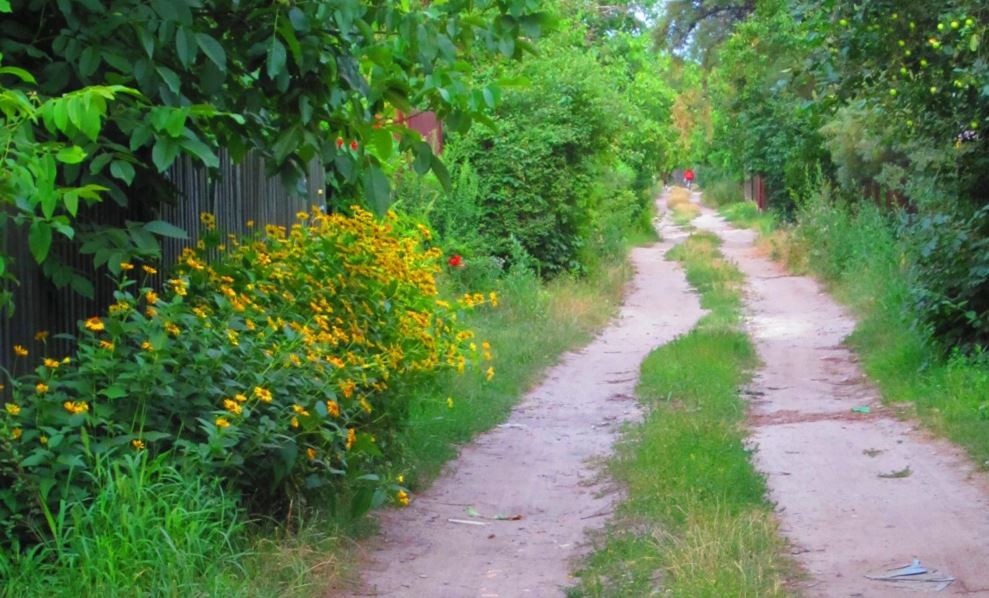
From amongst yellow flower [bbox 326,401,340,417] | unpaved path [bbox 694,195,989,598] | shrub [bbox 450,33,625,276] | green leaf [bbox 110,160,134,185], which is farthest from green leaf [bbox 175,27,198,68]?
shrub [bbox 450,33,625,276]

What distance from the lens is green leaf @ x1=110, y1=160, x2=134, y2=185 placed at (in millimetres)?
5199

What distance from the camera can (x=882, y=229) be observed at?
20.7 m

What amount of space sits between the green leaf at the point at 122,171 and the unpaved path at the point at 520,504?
2.39m

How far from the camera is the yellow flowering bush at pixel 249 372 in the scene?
5176 millimetres

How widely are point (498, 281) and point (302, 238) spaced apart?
34.3 feet

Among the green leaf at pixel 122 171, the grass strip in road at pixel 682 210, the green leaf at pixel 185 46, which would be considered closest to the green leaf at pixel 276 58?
the green leaf at pixel 185 46

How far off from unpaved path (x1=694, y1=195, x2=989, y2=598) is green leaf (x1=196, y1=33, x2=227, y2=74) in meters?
3.78

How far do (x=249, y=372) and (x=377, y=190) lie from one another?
1084mm

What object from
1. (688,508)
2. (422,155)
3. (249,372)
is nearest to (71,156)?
(249,372)

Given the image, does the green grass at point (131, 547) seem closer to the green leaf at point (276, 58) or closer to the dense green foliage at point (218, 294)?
the dense green foliage at point (218, 294)

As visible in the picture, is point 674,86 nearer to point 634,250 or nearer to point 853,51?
point 634,250

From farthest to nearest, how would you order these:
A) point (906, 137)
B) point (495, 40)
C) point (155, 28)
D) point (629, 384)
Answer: point (629, 384) → point (906, 137) → point (495, 40) → point (155, 28)

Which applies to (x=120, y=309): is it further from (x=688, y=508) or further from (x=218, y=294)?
(x=688, y=508)

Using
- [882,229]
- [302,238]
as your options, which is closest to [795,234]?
[882,229]
